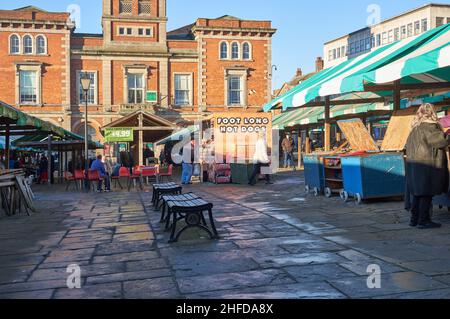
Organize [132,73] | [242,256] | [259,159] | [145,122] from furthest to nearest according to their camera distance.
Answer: [132,73] → [145,122] → [259,159] → [242,256]

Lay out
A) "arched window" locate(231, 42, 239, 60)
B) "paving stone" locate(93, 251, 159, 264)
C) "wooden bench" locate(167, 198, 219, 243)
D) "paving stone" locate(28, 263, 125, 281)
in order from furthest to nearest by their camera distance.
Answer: "arched window" locate(231, 42, 239, 60), "wooden bench" locate(167, 198, 219, 243), "paving stone" locate(93, 251, 159, 264), "paving stone" locate(28, 263, 125, 281)

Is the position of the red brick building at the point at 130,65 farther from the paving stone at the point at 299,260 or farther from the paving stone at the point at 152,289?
the paving stone at the point at 152,289

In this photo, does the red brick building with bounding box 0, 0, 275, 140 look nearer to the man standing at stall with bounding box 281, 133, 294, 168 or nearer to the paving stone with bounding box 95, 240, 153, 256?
the man standing at stall with bounding box 281, 133, 294, 168

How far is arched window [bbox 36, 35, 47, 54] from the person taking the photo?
3769 centimetres

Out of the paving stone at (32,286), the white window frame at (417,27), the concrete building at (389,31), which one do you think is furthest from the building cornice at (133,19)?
the paving stone at (32,286)

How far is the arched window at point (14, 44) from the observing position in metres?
37.2

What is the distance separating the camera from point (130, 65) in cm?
3897

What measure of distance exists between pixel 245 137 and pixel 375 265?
46.3 feet

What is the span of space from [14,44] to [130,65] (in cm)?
898

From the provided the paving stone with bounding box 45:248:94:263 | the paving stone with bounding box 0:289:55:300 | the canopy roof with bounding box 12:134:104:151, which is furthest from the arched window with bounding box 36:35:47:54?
the paving stone with bounding box 0:289:55:300

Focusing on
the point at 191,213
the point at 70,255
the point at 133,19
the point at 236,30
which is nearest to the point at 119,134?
the point at 191,213

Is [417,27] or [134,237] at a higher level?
[417,27]

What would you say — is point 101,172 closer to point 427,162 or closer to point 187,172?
point 187,172

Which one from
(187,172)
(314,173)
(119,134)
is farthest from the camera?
(119,134)
